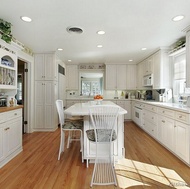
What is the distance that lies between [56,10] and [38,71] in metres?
2.59

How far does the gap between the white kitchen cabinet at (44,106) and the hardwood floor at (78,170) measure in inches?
48.4

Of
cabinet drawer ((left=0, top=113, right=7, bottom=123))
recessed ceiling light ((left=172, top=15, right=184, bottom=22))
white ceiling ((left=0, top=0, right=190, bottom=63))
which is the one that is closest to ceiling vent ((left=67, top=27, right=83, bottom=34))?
white ceiling ((left=0, top=0, right=190, bottom=63))

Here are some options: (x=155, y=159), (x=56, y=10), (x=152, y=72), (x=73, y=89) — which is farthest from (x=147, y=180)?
(x=73, y=89)

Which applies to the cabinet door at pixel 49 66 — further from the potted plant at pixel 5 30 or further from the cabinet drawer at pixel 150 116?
the cabinet drawer at pixel 150 116

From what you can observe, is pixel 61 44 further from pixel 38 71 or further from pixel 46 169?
pixel 46 169

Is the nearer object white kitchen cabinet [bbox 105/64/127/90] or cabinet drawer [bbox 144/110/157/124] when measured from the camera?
cabinet drawer [bbox 144/110/157/124]

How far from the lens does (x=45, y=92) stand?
4.40 meters

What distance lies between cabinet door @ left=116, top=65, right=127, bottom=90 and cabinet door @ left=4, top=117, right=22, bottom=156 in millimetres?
4203

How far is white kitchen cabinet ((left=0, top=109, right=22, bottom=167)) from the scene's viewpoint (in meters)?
2.29

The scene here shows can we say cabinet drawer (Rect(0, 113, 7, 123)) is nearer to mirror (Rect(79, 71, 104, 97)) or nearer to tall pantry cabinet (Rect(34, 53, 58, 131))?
tall pantry cabinet (Rect(34, 53, 58, 131))

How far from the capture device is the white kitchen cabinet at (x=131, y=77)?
239 inches

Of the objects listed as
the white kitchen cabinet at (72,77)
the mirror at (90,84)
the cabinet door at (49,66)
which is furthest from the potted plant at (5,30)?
the mirror at (90,84)

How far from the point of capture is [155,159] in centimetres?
257

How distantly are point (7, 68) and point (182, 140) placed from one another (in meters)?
3.35
